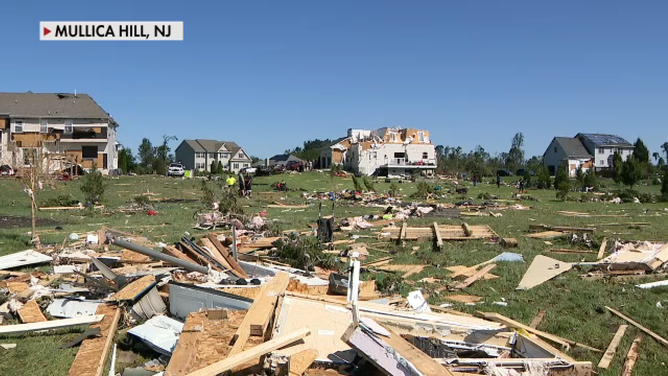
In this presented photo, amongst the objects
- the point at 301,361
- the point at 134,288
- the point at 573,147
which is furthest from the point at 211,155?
the point at 301,361

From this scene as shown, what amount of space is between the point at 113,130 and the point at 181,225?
1719 inches

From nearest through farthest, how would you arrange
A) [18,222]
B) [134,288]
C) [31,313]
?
[31,313] < [134,288] < [18,222]

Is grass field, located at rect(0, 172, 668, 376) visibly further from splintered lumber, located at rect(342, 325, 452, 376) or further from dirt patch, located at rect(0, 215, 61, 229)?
splintered lumber, located at rect(342, 325, 452, 376)

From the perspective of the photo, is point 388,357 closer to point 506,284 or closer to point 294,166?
point 506,284

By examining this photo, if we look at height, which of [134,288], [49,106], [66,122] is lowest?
[134,288]

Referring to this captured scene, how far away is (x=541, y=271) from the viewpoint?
1024cm

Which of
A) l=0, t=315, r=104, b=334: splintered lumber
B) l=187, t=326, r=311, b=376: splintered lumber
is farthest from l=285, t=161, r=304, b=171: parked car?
l=187, t=326, r=311, b=376: splintered lumber

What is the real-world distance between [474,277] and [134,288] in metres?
5.93

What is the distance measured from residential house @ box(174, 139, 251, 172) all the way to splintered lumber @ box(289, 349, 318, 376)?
86005 millimetres

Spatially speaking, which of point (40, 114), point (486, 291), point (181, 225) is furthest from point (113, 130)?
point (486, 291)

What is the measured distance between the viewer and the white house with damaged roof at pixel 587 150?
7850 centimetres

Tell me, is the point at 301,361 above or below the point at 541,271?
above

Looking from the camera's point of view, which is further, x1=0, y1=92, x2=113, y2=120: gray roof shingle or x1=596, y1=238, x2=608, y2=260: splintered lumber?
x1=0, y1=92, x2=113, y2=120: gray roof shingle

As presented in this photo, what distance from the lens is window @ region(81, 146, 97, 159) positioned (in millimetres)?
52141
